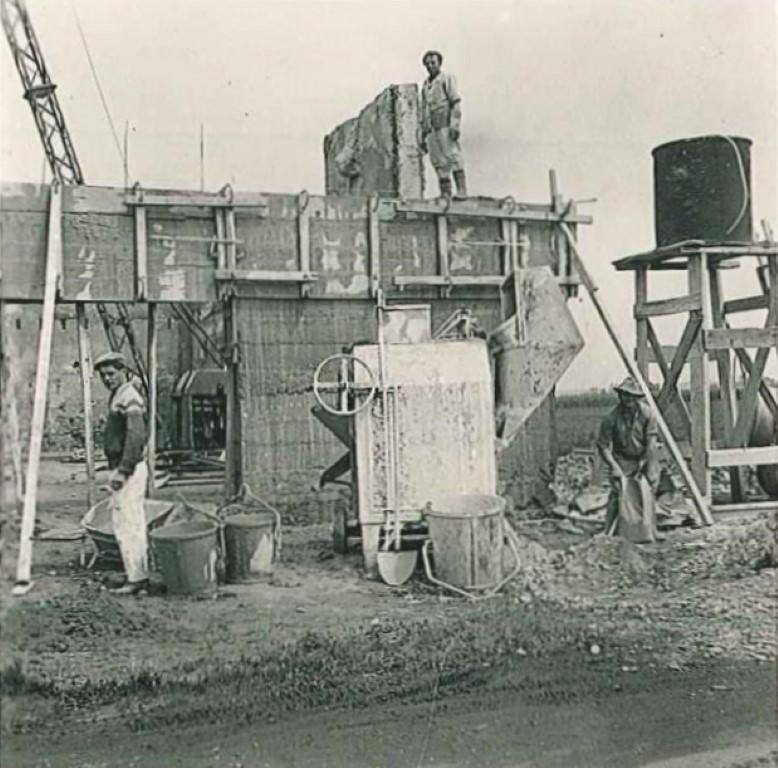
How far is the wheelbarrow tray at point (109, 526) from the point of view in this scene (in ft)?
27.6

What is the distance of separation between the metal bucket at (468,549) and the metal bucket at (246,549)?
147 centimetres

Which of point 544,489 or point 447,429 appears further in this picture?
point 544,489

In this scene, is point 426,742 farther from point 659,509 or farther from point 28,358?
point 28,358

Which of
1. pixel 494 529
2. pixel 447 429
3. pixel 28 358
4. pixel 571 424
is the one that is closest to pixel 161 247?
pixel 28 358

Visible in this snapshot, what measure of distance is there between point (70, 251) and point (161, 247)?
38.6 inches

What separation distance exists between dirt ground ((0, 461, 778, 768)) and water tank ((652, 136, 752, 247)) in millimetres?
3612

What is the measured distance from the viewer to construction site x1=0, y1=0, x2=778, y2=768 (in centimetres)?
527

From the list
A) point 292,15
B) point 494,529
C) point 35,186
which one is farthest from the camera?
point 35,186

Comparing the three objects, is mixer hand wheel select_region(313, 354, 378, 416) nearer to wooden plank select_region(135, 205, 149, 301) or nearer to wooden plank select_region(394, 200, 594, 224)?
wooden plank select_region(135, 205, 149, 301)

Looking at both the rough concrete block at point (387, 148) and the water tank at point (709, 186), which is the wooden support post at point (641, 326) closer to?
the water tank at point (709, 186)

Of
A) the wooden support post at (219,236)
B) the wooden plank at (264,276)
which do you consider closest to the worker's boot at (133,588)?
the wooden plank at (264,276)

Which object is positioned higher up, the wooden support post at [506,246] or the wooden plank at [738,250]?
the wooden support post at [506,246]

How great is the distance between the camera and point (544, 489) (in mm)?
11742

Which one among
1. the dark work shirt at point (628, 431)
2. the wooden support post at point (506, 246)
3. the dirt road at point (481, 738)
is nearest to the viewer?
the dirt road at point (481, 738)
